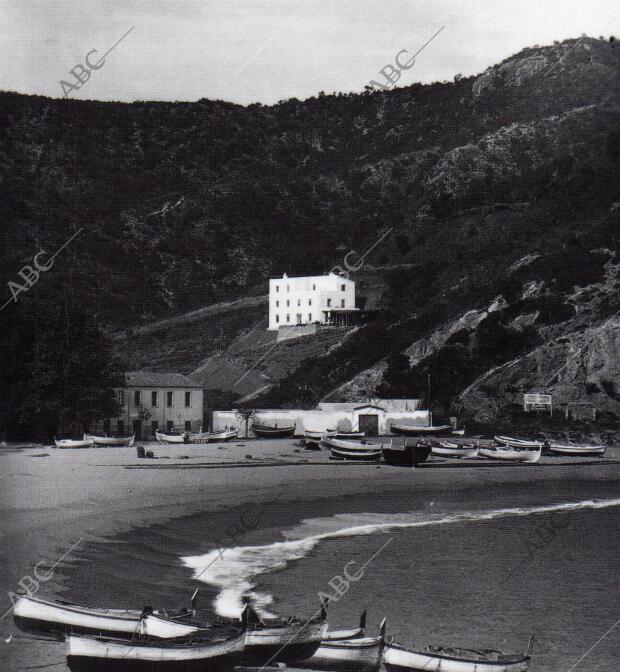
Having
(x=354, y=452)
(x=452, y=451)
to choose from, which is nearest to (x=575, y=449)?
(x=452, y=451)

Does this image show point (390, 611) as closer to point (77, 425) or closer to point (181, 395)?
point (77, 425)

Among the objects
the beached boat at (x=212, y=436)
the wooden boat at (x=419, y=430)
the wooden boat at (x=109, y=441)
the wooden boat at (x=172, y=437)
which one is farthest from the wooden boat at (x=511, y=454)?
the wooden boat at (x=109, y=441)

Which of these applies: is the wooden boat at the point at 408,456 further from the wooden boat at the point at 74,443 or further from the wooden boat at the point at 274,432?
the wooden boat at the point at 274,432

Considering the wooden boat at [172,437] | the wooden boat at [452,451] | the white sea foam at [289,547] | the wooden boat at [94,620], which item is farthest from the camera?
the wooden boat at [172,437]

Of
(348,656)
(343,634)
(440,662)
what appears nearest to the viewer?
(440,662)

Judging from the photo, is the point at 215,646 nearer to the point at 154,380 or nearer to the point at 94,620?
the point at 94,620

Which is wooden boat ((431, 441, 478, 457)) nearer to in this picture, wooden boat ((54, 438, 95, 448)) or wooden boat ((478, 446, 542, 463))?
wooden boat ((478, 446, 542, 463))
